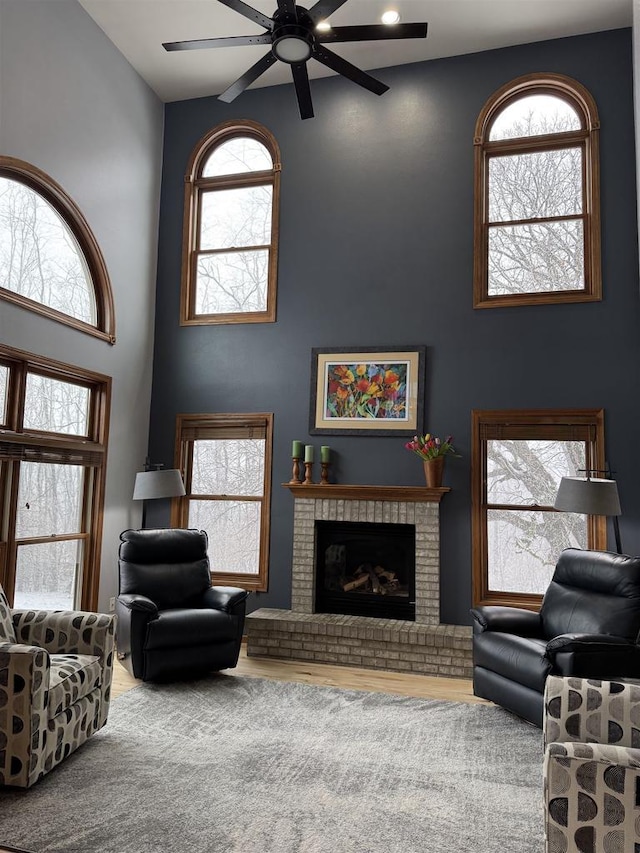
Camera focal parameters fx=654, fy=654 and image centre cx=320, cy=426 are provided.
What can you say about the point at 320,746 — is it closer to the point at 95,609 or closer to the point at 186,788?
the point at 186,788

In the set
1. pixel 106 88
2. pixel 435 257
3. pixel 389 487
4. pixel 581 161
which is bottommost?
pixel 389 487

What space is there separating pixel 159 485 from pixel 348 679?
7.01 feet

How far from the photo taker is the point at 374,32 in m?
3.73

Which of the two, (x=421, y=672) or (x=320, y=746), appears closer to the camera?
(x=320, y=746)

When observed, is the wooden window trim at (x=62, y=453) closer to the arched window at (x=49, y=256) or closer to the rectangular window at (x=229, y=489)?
the arched window at (x=49, y=256)

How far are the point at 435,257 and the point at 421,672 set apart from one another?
3.37m

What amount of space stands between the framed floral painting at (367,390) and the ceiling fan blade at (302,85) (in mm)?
2004

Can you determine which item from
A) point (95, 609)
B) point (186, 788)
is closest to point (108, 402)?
point (95, 609)

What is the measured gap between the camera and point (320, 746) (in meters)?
3.43

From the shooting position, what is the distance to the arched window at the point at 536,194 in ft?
17.5

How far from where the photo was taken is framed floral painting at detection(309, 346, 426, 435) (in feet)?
18.1

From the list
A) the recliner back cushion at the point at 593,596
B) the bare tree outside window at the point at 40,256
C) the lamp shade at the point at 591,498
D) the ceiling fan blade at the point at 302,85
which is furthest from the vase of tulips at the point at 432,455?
the bare tree outside window at the point at 40,256

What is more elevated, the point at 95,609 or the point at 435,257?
the point at 435,257

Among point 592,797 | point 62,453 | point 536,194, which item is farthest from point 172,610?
point 536,194
